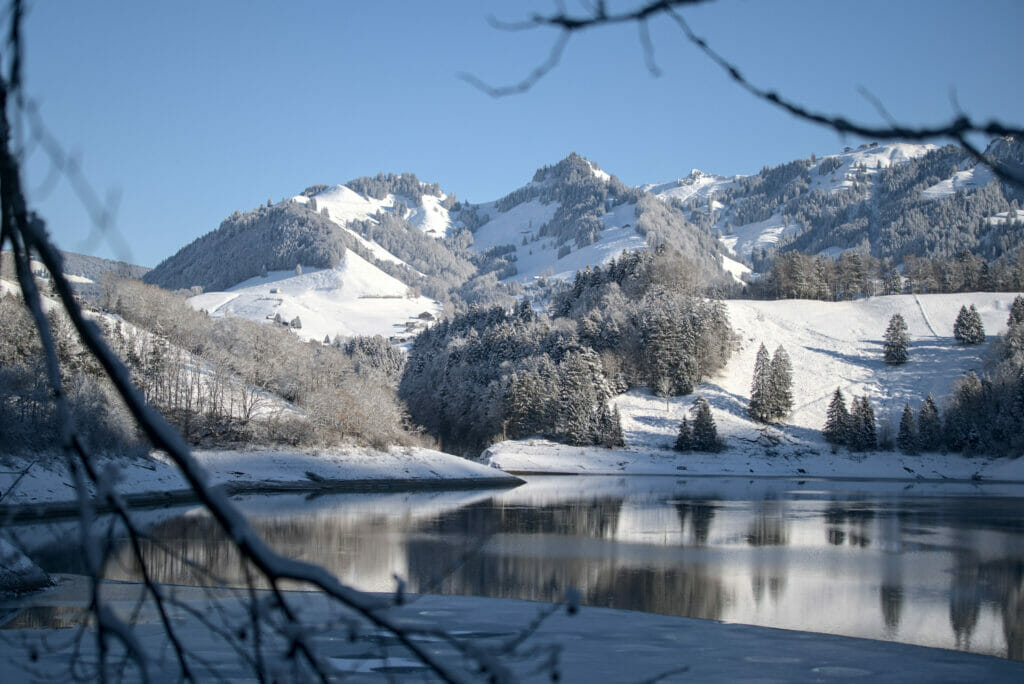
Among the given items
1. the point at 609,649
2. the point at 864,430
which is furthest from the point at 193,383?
the point at 864,430

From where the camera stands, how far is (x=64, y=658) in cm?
802

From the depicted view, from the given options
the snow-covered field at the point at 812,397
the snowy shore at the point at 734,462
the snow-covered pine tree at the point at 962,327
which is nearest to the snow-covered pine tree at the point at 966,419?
the snowy shore at the point at 734,462

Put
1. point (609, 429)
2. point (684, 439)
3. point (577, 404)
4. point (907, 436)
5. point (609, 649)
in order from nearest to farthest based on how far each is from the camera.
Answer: point (609, 649)
point (907, 436)
point (684, 439)
point (609, 429)
point (577, 404)

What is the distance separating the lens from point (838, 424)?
65062mm

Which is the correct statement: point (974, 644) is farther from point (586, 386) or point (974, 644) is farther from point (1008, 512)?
point (586, 386)

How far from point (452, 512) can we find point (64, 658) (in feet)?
70.5

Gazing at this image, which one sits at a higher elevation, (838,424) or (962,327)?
(962,327)

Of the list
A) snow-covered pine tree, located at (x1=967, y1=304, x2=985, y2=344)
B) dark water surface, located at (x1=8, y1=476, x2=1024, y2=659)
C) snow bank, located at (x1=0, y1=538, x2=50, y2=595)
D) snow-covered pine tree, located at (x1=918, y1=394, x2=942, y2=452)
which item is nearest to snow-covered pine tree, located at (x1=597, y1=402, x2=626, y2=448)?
snow-covered pine tree, located at (x1=918, y1=394, x2=942, y2=452)

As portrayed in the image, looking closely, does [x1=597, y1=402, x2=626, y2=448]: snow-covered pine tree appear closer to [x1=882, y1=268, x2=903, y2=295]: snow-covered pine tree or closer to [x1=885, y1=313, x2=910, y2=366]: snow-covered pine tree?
[x1=885, y1=313, x2=910, y2=366]: snow-covered pine tree

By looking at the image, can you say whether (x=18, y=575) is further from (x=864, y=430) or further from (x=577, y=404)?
(x=864, y=430)

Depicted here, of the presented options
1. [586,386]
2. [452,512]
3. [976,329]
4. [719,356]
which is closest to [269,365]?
[586,386]

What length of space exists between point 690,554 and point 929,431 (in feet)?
166

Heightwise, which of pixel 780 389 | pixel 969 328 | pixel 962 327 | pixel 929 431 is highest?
pixel 962 327

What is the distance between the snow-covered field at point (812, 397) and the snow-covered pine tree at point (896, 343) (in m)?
0.99
